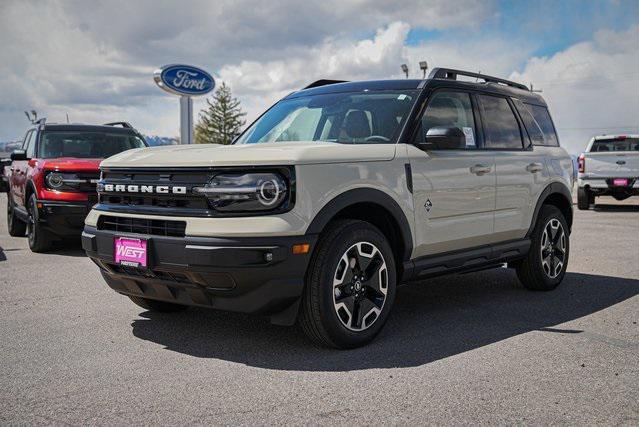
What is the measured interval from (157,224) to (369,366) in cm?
157

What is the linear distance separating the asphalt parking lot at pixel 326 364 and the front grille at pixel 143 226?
78cm

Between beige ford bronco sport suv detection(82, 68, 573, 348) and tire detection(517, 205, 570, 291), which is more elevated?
beige ford bronco sport suv detection(82, 68, 573, 348)

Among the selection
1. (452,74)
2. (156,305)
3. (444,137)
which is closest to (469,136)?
(452,74)

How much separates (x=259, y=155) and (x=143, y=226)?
0.93 m

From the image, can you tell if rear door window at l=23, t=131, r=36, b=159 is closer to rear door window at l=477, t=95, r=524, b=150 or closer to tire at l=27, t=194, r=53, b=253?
tire at l=27, t=194, r=53, b=253

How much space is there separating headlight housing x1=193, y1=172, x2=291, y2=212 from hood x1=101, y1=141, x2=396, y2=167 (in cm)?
8

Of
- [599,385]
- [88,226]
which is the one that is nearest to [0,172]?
[88,226]

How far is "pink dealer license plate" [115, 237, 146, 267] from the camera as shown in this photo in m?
4.31

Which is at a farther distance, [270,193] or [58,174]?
[58,174]

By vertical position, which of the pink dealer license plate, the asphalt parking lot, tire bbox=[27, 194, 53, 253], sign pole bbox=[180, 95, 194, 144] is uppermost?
sign pole bbox=[180, 95, 194, 144]

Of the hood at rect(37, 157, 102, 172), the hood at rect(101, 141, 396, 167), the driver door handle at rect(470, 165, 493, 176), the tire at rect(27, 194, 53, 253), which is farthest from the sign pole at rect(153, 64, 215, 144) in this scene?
the hood at rect(101, 141, 396, 167)

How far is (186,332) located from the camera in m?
5.00

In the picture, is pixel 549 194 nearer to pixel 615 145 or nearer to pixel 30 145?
pixel 30 145

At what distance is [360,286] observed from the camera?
4562 mm
